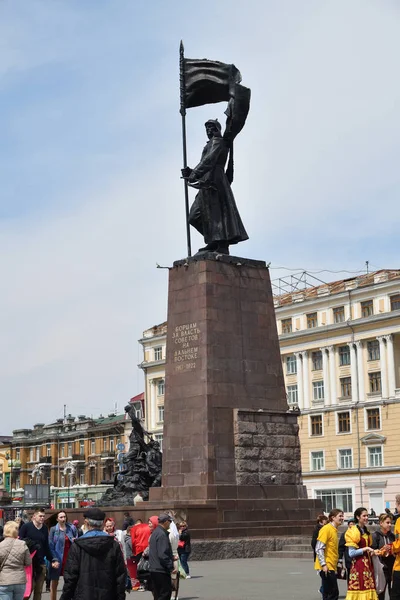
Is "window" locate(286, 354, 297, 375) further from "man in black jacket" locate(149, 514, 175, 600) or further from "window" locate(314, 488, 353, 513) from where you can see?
"man in black jacket" locate(149, 514, 175, 600)

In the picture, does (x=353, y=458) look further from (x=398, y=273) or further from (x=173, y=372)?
(x=173, y=372)

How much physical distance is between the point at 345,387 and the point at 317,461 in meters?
5.20

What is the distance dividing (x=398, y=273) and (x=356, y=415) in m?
8.94

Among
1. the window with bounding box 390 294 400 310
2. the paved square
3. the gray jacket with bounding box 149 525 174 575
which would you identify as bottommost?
the paved square

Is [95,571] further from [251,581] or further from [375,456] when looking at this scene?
[375,456]

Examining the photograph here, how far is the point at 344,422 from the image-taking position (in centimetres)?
6388

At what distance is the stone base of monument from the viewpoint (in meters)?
23.5

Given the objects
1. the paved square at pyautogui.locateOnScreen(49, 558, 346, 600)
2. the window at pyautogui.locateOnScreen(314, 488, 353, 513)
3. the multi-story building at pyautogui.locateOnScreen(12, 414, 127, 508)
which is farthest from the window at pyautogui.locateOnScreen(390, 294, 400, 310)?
the paved square at pyautogui.locateOnScreen(49, 558, 346, 600)

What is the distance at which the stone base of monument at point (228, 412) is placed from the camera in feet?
77.2

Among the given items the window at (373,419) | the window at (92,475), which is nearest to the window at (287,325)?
the window at (373,419)

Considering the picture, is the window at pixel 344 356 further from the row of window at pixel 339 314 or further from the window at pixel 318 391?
the window at pixel 318 391

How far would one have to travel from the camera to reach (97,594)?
29.7 feet

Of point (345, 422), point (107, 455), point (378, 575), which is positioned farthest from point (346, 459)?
point (378, 575)

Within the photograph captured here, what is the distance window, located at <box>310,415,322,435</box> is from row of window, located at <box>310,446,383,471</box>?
1226 mm
